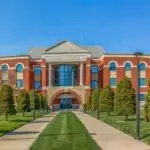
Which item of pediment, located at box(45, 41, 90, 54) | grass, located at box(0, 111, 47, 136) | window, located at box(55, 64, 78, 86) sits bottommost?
grass, located at box(0, 111, 47, 136)

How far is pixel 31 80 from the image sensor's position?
10994cm

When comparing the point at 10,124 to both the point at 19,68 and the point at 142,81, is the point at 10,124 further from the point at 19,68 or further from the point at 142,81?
the point at 142,81

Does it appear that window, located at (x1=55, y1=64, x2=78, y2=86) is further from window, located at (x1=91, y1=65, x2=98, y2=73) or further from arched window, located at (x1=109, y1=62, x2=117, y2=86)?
arched window, located at (x1=109, y1=62, x2=117, y2=86)

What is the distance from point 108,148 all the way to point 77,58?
91.2 meters

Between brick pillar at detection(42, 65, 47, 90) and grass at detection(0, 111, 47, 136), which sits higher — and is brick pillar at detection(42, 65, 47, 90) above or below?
above

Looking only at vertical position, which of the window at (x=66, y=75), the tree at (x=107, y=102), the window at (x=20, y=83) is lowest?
the tree at (x=107, y=102)

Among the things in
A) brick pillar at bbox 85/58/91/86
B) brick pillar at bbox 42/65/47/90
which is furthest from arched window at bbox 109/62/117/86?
brick pillar at bbox 42/65/47/90

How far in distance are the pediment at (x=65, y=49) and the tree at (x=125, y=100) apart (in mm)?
65474

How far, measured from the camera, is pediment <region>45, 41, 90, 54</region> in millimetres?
106875

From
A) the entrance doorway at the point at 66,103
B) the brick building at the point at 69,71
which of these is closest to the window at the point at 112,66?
the brick building at the point at 69,71

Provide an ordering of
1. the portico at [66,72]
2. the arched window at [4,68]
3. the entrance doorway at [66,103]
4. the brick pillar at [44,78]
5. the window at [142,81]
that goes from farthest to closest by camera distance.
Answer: the entrance doorway at [66,103], the brick pillar at [44,78], the arched window at [4,68], the portico at [66,72], the window at [142,81]

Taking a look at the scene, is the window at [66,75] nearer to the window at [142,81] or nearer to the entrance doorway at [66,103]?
the entrance doorway at [66,103]

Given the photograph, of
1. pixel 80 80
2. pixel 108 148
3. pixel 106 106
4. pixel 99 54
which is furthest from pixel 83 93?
pixel 108 148

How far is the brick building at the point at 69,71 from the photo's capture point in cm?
10406
